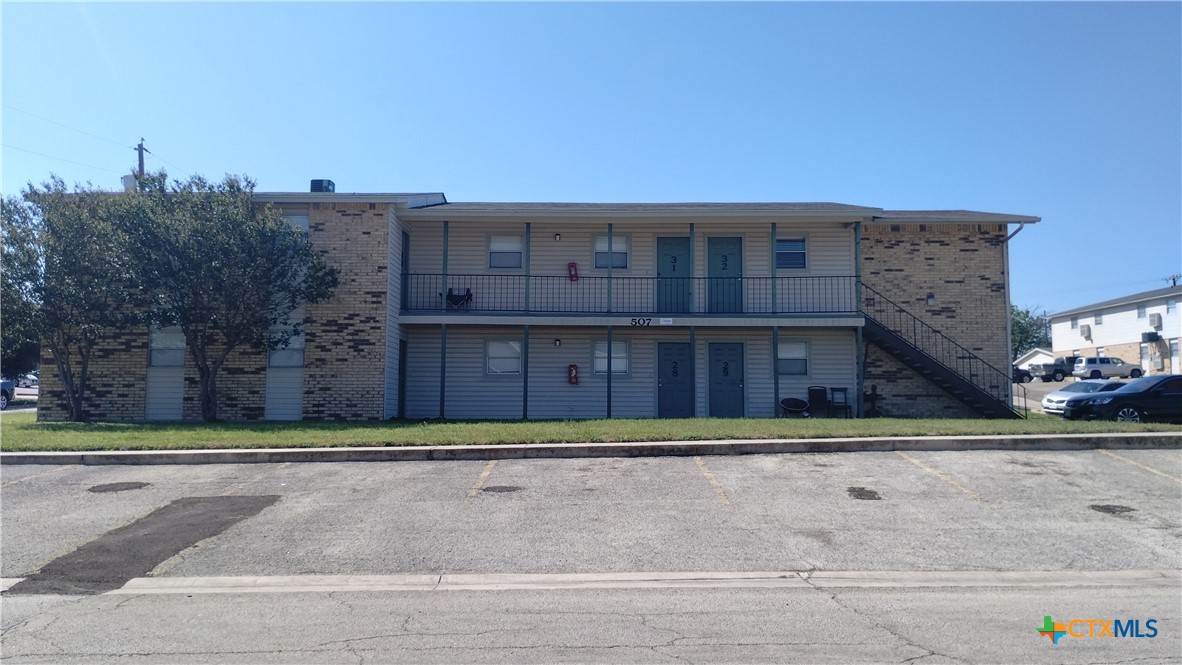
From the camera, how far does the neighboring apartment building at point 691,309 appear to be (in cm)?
1781

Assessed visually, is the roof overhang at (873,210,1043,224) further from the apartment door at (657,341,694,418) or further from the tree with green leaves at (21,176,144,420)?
the tree with green leaves at (21,176,144,420)

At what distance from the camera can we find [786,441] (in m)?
11.3

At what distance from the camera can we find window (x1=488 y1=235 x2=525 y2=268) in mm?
18969

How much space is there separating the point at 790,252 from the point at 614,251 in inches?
175

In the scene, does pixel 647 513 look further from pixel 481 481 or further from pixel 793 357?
pixel 793 357

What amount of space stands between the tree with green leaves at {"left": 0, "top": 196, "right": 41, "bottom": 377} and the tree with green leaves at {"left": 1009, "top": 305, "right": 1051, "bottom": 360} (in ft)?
236

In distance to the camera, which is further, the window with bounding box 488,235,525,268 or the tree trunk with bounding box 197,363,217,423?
the window with bounding box 488,235,525,268

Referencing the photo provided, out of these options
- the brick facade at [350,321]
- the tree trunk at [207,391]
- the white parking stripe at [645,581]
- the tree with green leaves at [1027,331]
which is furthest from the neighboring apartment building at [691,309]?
the tree with green leaves at [1027,331]

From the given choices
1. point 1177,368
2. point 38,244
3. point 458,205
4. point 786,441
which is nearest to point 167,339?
point 38,244

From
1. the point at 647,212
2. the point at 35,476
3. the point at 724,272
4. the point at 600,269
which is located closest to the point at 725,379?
the point at 724,272

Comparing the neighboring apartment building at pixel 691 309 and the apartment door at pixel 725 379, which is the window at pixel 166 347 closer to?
the neighboring apartment building at pixel 691 309

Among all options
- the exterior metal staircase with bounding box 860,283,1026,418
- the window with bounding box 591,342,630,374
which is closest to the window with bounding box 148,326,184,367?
the window with bounding box 591,342,630,374

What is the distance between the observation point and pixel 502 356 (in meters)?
18.8

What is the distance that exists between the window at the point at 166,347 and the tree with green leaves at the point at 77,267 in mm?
1145
